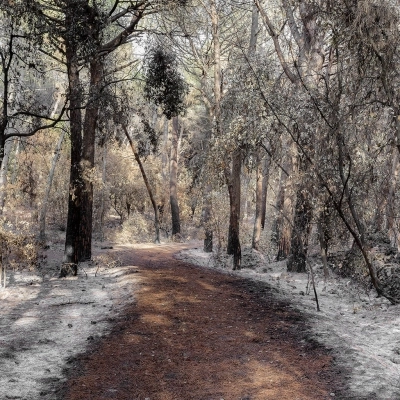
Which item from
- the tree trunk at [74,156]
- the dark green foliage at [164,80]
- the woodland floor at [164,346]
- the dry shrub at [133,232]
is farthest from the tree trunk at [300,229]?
the dry shrub at [133,232]

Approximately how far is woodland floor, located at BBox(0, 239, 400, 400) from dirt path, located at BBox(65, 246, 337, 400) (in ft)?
0.05

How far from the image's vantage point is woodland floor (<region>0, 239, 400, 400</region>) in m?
5.34

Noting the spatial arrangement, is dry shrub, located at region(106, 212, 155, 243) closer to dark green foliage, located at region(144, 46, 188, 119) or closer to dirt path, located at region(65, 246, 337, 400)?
dark green foliage, located at region(144, 46, 188, 119)

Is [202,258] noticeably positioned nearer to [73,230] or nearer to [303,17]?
[73,230]

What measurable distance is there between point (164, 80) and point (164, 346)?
37.6ft

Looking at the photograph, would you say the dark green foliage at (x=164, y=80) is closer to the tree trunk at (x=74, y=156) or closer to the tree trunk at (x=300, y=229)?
the tree trunk at (x=74, y=156)

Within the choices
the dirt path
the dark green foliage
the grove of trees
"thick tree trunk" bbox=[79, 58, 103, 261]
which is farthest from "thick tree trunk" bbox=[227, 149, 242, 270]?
the dirt path

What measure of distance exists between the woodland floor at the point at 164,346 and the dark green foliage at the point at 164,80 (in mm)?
7674

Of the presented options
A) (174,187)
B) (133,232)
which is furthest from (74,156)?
(133,232)

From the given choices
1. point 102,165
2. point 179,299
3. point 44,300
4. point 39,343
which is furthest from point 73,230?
point 102,165

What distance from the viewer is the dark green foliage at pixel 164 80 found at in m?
16.0

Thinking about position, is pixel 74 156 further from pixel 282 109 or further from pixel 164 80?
pixel 282 109

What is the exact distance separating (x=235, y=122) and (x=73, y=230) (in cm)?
539

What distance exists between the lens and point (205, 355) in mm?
6414
